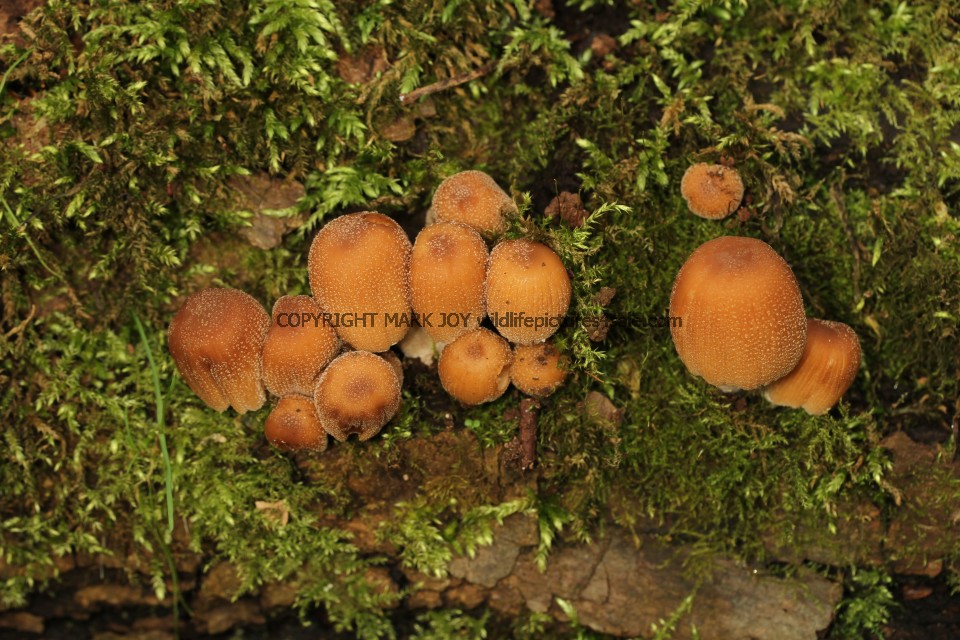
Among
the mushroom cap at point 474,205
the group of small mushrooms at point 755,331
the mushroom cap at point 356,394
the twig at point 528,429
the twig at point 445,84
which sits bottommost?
the twig at point 528,429

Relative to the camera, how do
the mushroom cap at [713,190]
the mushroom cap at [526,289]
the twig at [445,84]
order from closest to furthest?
the mushroom cap at [526,289]
the mushroom cap at [713,190]
the twig at [445,84]

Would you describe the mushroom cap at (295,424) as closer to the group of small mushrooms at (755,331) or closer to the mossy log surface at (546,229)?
the mossy log surface at (546,229)

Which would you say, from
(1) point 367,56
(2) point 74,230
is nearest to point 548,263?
(1) point 367,56

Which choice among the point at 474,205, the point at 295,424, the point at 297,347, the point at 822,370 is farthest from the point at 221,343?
the point at 822,370

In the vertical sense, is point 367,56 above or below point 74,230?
above

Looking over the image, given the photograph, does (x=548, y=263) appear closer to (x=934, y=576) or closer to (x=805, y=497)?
(x=805, y=497)

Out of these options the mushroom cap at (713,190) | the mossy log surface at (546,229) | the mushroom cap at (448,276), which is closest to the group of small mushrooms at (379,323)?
the mushroom cap at (448,276)
